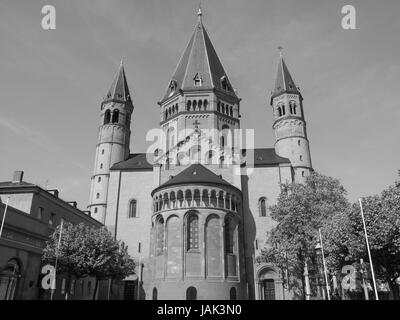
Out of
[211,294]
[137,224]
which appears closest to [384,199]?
[211,294]

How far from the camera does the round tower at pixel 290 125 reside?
54.0 m

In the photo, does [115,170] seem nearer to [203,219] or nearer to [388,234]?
[203,219]

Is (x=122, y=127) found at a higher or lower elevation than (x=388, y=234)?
higher

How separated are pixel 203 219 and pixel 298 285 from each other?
46.7ft

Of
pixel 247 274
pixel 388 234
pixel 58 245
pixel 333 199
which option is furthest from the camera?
pixel 247 274

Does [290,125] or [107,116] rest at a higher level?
[107,116]

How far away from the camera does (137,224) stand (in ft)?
168

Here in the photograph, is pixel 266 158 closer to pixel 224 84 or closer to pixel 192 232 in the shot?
pixel 224 84

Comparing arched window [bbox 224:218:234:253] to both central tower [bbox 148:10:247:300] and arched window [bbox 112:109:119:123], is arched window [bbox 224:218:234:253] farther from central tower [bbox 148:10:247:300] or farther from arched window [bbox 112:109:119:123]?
arched window [bbox 112:109:119:123]

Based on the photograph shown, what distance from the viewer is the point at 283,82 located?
60.2m

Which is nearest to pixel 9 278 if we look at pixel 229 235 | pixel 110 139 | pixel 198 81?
pixel 229 235

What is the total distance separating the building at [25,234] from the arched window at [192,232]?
14.1m

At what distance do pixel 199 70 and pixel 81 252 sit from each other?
40.2 m

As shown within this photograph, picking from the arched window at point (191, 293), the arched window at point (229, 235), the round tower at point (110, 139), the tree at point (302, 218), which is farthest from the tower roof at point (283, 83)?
the arched window at point (191, 293)
